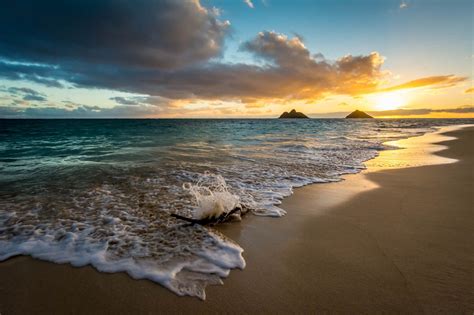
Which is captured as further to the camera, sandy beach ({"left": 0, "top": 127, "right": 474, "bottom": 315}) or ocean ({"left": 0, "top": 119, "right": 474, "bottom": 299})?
ocean ({"left": 0, "top": 119, "right": 474, "bottom": 299})

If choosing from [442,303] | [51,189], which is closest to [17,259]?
[51,189]

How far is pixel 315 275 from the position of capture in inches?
113

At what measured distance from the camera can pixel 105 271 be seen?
9.75 feet

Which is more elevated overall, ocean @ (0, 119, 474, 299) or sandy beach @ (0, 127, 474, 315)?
ocean @ (0, 119, 474, 299)

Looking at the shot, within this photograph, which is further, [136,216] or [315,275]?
[136,216]

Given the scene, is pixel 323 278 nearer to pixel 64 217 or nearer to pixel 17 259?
pixel 17 259

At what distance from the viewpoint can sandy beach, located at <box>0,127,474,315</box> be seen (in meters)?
2.41

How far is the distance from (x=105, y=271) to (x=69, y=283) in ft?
1.19

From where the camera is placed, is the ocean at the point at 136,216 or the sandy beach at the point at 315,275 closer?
the sandy beach at the point at 315,275

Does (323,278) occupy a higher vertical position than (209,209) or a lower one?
lower

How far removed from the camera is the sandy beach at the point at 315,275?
2412 mm

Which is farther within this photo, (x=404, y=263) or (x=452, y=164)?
(x=452, y=164)

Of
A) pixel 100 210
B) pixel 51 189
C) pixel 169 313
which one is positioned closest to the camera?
pixel 169 313

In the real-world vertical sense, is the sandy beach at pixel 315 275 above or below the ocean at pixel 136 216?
below
